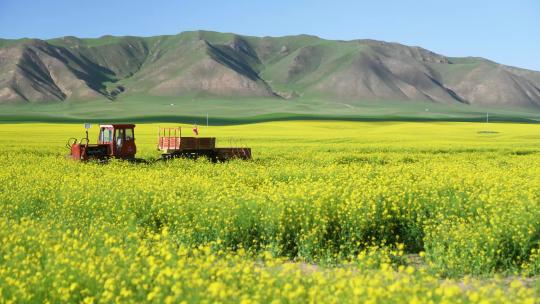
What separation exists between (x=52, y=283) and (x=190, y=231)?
5.25 metres

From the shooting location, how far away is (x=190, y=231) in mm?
13930

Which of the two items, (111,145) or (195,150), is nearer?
(111,145)

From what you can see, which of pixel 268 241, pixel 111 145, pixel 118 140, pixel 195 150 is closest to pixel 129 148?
pixel 118 140

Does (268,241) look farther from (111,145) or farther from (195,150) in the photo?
(195,150)

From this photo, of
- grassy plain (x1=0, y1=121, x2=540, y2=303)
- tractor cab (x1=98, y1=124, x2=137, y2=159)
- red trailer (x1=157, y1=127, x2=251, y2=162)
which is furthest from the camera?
red trailer (x1=157, y1=127, x2=251, y2=162)

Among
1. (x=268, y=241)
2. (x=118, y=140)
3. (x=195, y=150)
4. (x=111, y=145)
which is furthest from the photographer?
(x=195, y=150)

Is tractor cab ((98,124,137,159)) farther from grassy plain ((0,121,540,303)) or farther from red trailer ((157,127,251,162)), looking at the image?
grassy plain ((0,121,540,303))

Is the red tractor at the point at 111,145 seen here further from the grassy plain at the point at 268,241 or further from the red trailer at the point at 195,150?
the grassy plain at the point at 268,241

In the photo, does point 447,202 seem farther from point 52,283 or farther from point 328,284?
point 52,283

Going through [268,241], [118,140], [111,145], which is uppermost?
[118,140]

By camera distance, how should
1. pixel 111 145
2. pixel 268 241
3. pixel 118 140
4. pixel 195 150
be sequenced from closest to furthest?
pixel 268 241
pixel 111 145
pixel 118 140
pixel 195 150

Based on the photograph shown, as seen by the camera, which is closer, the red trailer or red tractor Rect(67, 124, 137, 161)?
red tractor Rect(67, 124, 137, 161)

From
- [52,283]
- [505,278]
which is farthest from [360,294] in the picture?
[505,278]

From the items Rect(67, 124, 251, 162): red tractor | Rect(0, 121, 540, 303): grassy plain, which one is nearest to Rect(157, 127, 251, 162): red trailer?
Rect(67, 124, 251, 162): red tractor
